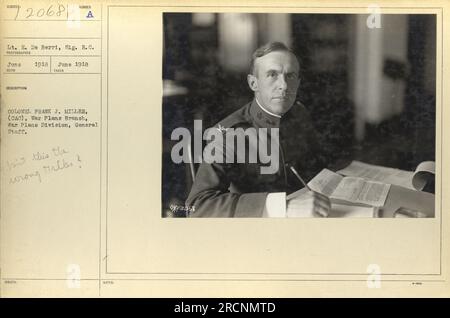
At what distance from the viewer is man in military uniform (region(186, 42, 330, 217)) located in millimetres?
3369

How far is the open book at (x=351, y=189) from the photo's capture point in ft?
11.0

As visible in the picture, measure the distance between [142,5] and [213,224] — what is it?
136cm

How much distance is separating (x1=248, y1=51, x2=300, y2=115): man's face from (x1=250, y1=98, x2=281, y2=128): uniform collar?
0.08 feet

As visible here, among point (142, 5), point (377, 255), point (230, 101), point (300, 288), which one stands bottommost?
point (300, 288)

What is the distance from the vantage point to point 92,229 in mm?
3367

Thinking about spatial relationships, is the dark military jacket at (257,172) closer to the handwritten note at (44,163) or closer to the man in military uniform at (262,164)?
the man in military uniform at (262,164)

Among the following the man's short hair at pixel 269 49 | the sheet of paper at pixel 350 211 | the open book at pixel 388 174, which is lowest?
the sheet of paper at pixel 350 211

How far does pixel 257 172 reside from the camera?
338 centimetres

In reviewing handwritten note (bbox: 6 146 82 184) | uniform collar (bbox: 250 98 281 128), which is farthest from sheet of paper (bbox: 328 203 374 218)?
handwritten note (bbox: 6 146 82 184)

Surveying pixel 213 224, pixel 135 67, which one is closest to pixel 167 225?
pixel 213 224

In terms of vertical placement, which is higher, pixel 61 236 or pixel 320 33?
pixel 320 33

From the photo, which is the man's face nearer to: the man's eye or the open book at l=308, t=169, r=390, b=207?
the man's eye

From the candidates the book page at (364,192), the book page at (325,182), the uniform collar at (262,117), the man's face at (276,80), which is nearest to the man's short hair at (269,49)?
the man's face at (276,80)

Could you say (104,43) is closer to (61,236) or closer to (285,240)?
(61,236)
